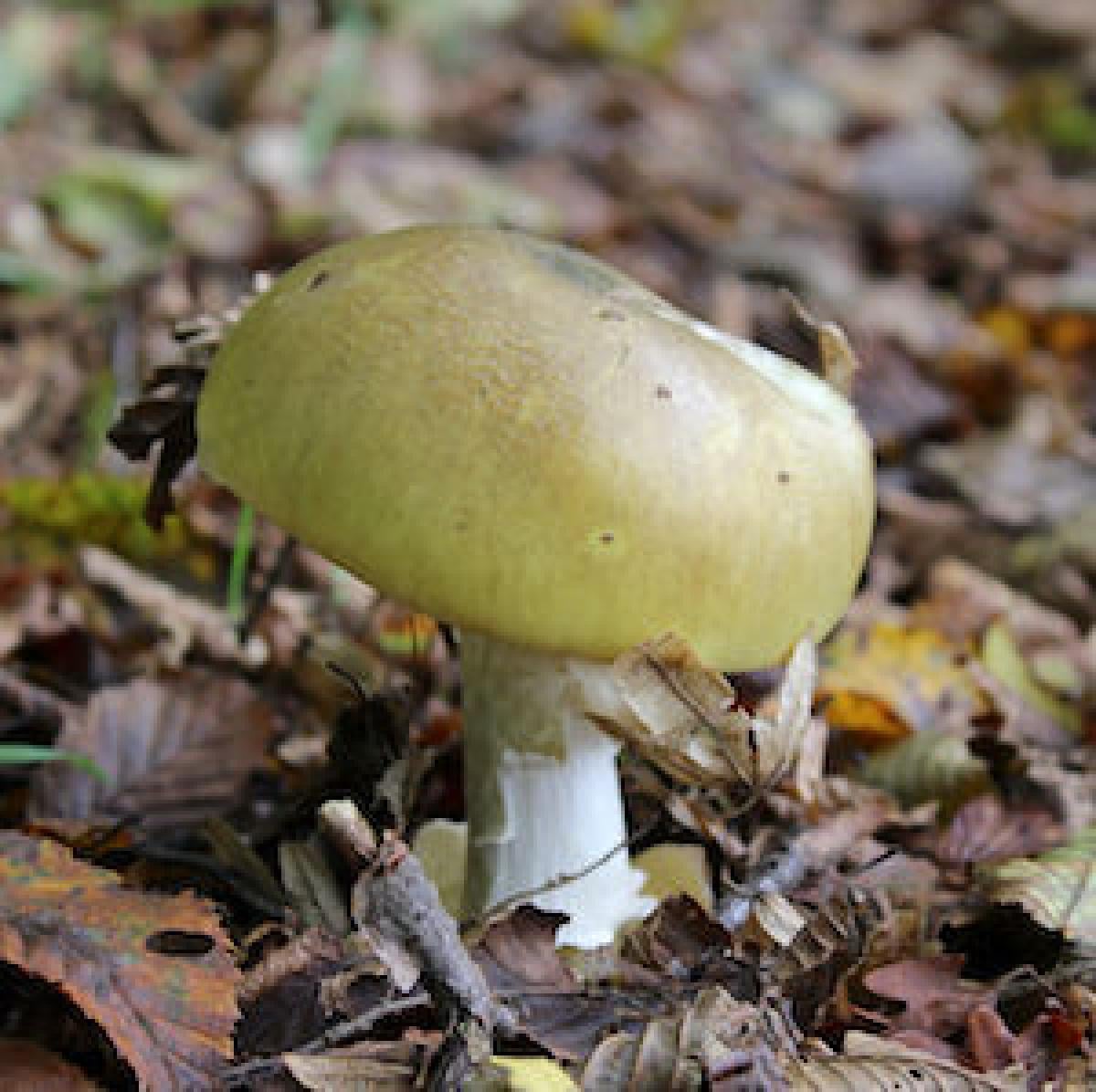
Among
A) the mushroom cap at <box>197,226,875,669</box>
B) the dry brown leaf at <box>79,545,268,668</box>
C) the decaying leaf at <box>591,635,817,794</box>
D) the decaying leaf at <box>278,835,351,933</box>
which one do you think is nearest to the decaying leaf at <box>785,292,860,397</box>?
the mushroom cap at <box>197,226,875,669</box>

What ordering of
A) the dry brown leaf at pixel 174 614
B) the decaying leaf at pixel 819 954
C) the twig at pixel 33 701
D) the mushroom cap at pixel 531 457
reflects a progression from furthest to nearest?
the dry brown leaf at pixel 174 614 < the twig at pixel 33 701 < the decaying leaf at pixel 819 954 < the mushroom cap at pixel 531 457

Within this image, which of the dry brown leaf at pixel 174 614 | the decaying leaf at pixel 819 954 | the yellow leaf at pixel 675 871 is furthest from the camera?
the dry brown leaf at pixel 174 614

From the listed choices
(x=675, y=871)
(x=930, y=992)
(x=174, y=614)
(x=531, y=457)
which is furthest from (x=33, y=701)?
(x=930, y=992)


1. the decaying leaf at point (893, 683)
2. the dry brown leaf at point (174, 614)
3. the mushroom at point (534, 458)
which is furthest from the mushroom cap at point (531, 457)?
the dry brown leaf at point (174, 614)

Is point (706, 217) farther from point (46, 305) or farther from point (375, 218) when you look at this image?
point (46, 305)

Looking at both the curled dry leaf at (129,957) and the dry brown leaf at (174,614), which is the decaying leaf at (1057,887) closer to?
the curled dry leaf at (129,957)

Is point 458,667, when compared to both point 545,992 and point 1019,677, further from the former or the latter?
point 545,992
